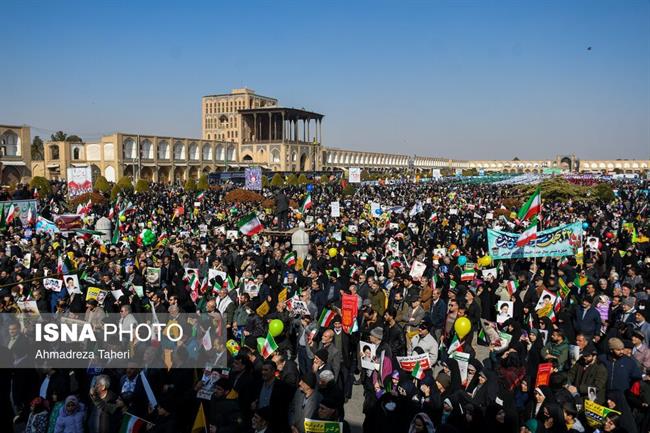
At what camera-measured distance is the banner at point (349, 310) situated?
7616 millimetres

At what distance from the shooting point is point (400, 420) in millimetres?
4590

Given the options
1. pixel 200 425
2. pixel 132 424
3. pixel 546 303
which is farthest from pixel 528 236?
pixel 132 424

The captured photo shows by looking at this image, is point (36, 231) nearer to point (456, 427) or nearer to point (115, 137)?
point (456, 427)

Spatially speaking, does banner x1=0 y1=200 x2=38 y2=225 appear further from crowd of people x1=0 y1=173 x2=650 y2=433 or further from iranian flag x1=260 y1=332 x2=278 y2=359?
iranian flag x1=260 y1=332 x2=278 y2=359

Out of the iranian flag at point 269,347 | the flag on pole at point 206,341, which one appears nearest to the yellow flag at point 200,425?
the iranian flag at point 269,347

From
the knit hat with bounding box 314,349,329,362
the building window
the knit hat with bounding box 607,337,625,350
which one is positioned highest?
the building window

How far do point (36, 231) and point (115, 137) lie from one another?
38.5 m

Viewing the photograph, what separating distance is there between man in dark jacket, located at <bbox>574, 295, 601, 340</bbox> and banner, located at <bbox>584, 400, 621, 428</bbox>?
9.35 ft

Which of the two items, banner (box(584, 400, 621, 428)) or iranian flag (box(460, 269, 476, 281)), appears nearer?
banner (box(584, 400, 621, 428))

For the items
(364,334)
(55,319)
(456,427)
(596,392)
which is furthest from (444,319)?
(55,319)

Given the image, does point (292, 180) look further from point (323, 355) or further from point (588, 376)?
point (588, 376)

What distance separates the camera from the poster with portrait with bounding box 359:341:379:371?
5941mm

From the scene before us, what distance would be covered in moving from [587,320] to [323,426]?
454 centimetres

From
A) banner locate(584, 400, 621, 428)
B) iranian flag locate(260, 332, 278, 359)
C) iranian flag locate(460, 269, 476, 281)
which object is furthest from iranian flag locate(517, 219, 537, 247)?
banner locate(584, 400, 621, 428)
